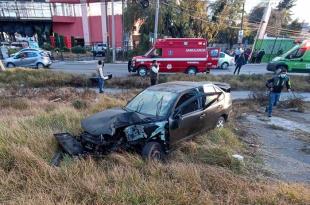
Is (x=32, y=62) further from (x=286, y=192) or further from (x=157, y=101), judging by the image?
(x=286, y=192)

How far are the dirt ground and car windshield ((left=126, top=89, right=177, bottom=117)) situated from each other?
237cm

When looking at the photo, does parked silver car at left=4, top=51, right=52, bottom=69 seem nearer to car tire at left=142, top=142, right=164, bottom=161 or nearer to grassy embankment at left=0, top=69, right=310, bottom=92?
grassy embankment at left=0, top=69, right=310, bottom=92

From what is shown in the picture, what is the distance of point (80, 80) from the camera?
1505cm

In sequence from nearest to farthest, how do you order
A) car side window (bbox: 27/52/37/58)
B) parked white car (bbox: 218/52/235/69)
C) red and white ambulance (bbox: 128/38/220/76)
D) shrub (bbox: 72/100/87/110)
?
shrub (bbox: 72/100/87/110) → red and white ambulance (bbox: 128/38/220/76) → car side window (bbox: 27/52/37/58) → parked white car (bbox: 218/52/235/69)

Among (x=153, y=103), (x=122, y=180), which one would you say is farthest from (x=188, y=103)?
(x=122, y=180)

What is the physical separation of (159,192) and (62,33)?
153 feet

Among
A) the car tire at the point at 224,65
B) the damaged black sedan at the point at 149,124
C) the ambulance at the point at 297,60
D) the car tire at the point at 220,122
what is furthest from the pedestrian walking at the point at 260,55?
the damaged black sedan at the point at 149,124

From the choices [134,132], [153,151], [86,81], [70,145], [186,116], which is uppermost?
[186,116]

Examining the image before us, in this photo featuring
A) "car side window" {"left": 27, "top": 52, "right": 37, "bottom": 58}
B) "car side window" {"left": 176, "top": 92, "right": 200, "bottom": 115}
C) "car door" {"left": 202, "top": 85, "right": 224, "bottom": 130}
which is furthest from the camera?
"car side window" {"left": 27, "top": 52, "right": 37, "bottom": 58}

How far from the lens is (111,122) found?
4902 mm

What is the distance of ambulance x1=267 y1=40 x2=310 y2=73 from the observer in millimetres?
18312

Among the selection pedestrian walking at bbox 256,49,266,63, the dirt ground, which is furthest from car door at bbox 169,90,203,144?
pedestrian walking at bbox 256,49,266,63

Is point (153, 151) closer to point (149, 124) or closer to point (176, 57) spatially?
point (149, 124)

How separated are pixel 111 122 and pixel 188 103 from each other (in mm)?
1848
